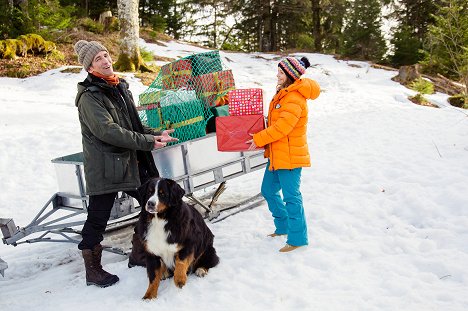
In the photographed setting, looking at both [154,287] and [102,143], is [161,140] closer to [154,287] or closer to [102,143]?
[102,143]

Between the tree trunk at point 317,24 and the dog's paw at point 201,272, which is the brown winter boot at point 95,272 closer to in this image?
the dog's paw at point 201,272

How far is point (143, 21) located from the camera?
29.9 metres

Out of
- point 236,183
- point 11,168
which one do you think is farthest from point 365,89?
point 11,168

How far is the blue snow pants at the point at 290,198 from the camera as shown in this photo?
14.7ft

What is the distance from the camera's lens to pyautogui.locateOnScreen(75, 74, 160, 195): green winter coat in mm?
3830

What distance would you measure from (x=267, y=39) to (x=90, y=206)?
100 feet

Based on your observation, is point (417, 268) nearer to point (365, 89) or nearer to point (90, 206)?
point (90, 206)

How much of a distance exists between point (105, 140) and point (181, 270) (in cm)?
144

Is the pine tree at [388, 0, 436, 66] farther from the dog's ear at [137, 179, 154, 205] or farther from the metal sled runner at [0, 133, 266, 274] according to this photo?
the dog's ear at [137, 179, 154, 205]

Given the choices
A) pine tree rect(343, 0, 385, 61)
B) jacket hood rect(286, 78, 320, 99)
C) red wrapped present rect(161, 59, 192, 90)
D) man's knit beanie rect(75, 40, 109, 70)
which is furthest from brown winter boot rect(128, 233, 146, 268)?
pine tree rect(343, 0, 385, 61)

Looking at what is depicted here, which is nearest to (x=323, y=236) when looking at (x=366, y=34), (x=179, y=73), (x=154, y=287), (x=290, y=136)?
(x=290, y=136)

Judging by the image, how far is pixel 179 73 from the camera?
5.27 meters

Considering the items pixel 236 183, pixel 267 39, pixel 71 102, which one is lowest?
pixel 236 183

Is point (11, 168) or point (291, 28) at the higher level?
point (291, 28)
